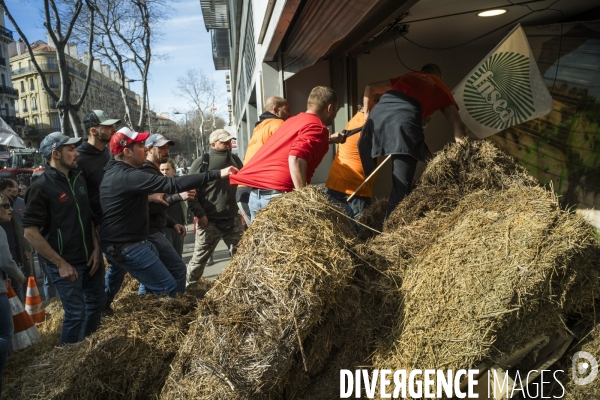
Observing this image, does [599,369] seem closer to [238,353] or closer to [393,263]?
[393,263]

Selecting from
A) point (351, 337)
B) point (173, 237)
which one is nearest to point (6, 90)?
point (173, 237)

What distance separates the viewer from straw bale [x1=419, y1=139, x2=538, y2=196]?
12.8ft

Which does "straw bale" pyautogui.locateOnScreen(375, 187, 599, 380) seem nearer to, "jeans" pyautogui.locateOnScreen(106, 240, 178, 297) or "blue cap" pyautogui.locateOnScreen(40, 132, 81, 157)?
"jeans" pyautogui.locateOnScreen(106, 240, 178, 297)

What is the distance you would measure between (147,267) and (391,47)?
538cm

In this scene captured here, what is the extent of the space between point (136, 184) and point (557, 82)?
4602 mm

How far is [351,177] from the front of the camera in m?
5.28

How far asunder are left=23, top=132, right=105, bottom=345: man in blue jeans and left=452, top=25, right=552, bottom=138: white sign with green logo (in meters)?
3.96

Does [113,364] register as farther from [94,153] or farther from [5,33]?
[5,33]

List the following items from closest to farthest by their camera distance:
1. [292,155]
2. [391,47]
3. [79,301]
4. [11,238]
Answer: [292,155] → [79,301] → [11,238] → [391,47]

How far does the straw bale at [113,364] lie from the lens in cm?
313

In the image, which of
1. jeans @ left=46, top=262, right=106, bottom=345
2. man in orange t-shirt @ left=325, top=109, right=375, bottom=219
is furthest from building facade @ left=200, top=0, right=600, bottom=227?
jeans @ left=46, top=262, right=106, bottom=345

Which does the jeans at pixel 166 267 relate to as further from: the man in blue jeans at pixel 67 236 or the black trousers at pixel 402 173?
the black trousers at pixel 402 173

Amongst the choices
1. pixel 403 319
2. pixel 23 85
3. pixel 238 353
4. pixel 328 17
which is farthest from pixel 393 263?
pixel 23 85

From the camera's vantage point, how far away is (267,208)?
3232 millimetres
